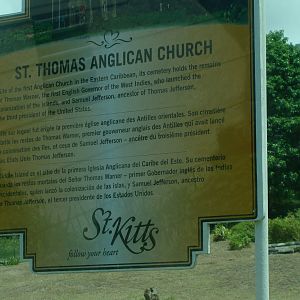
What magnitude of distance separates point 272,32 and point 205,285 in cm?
2108

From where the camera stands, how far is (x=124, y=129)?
661 centimetres

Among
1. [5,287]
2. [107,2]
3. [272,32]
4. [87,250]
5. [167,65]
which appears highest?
[272,32]

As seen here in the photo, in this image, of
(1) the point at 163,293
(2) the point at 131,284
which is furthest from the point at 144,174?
(2) the point at 131,284

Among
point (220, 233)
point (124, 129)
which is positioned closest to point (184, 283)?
point (220, 233)

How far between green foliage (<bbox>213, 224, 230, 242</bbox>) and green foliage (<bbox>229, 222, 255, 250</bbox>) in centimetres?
56

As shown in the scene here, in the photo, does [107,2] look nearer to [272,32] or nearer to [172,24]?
[172,24]

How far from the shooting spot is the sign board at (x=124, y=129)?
6242 millimetres

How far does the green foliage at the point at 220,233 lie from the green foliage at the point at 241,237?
556 mm

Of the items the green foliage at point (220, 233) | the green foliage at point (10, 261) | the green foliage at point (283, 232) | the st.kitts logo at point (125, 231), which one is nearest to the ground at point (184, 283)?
the green foliage at point (10, 261)

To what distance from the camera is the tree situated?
96.4 feet

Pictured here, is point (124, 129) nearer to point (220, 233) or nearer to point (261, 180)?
point (261, 180)

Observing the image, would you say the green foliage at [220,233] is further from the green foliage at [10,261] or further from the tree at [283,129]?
the tree at [283,129]

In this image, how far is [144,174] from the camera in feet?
21.3

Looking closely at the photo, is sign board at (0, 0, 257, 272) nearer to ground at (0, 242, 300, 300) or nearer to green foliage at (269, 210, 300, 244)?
ground at (0, 242, 300, 300)
